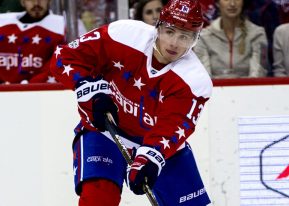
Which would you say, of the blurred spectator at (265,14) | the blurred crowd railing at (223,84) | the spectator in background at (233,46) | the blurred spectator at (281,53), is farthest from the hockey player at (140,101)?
the blurred spectator at (265,14)

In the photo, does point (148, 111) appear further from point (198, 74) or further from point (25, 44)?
point (25, 44)

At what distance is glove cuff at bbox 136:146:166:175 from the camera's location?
3.44 m

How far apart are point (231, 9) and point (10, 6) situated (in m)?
1.17

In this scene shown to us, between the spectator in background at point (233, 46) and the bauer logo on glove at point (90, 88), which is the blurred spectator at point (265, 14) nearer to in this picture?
the spectator in background at point (233, 46)

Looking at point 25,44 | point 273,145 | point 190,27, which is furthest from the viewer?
point 25,44

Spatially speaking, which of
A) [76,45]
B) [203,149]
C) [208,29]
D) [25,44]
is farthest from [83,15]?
[76,45]

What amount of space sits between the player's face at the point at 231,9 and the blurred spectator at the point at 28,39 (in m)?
0.84

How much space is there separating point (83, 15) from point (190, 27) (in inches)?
63.4

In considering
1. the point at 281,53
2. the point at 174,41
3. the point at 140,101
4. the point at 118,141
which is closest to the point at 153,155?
the point at 118,141

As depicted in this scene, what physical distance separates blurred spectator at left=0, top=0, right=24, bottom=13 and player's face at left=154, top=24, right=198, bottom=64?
1675 mm

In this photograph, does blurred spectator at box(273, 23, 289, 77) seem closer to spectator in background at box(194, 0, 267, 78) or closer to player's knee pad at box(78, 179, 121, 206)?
spectator in background at box(194, 0, 267, 78)

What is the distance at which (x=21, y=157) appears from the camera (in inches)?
186

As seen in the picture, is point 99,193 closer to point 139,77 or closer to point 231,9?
point 139,77

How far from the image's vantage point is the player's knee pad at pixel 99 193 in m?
3.54
